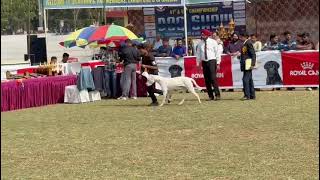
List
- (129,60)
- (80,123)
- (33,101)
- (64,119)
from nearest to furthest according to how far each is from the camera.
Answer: (80,123) < (64,119) < (33,101) < (129,60)

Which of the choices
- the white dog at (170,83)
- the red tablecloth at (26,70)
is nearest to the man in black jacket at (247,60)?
the white dog at (170,83)

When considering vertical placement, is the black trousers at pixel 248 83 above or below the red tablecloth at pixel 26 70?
below

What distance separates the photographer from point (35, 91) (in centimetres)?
1458

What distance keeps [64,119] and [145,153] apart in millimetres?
4551

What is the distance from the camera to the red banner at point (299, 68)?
52.8 feet

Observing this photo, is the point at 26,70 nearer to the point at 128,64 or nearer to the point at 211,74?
the point at 128,64

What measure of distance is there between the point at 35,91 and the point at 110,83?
94.8 inches

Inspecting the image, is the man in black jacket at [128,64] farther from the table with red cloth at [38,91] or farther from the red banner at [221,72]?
the red banner at [221,72]

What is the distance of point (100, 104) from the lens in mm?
14773

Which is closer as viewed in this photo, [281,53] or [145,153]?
[145,153]

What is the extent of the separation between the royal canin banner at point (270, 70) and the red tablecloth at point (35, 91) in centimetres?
344

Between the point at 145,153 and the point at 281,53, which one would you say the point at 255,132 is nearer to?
the point at 145,153

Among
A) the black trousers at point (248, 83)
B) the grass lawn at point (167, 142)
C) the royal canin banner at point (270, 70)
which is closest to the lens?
the grass lawn at point (167, 142)

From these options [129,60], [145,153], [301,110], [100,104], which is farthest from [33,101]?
[145,153]
